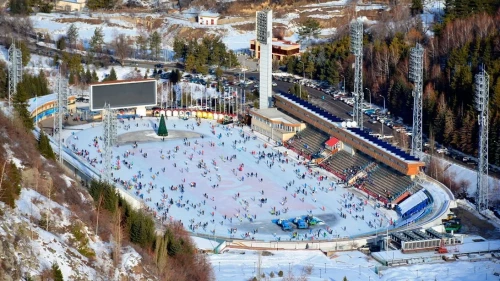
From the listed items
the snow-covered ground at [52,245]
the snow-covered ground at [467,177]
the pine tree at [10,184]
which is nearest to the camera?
the snow-covered ground at [52,245]

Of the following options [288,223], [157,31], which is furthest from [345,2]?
[288,223]

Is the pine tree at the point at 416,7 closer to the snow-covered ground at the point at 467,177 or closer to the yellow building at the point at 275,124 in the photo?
the yellow building at the point at 275,124

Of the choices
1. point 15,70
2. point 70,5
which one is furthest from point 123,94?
point 70,5

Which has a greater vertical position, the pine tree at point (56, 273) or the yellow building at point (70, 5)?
the yellow building at point (70, 5)

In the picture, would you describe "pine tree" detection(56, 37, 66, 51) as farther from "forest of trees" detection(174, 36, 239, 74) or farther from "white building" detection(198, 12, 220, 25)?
"white building" detection(198, 12, 220, 25)

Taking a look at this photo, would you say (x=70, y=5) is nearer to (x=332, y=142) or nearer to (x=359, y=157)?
(x=332, y=142)

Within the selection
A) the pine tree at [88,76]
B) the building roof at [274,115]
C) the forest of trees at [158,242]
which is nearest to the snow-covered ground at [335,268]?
the forest of trees at [158,242]

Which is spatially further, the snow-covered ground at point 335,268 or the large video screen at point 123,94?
the large video screen at point 123,94

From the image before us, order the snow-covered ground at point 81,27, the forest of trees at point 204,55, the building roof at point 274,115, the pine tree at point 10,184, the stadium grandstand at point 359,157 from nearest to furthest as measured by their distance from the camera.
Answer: the pine tree at point 10,184 → the stadium grandstand at point 359,157 → the building roof at point 274,115 → the forest of trees at point 204,55 → the snow-covered ground at point 81,27
